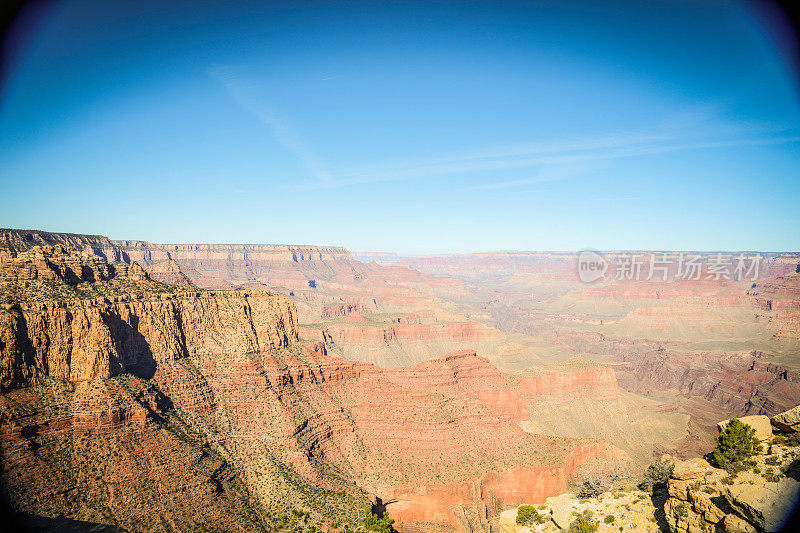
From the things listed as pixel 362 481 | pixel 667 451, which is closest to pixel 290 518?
pixel 362 481

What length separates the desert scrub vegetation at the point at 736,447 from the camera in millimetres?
18520

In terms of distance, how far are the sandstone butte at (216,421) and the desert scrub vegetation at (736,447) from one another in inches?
1186

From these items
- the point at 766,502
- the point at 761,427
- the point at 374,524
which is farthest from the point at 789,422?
the point at 374,524

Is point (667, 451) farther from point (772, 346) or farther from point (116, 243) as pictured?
point (116, 243)

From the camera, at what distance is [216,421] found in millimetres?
43469

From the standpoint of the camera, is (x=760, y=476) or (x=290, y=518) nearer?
(x=760, y=476)

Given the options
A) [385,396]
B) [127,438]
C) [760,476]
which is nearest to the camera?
[760,476]

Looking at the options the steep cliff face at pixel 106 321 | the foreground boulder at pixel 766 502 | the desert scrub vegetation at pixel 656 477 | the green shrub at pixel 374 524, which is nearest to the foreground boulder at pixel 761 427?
the desert scrub vegetation at pixel 656 477

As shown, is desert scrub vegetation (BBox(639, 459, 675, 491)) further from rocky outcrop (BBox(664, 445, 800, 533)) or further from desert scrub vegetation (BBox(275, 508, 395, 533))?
desert scrub vegetation (BBox(275, 508, 395, 533))

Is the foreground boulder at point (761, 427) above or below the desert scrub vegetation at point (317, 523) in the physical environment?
above

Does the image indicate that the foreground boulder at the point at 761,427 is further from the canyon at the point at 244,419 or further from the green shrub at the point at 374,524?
the canyon at the point at 244,419

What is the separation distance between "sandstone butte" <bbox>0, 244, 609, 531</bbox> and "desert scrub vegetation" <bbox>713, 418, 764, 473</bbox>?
1186 inches

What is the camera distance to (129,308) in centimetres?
4500

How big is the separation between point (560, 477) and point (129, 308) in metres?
51.7
